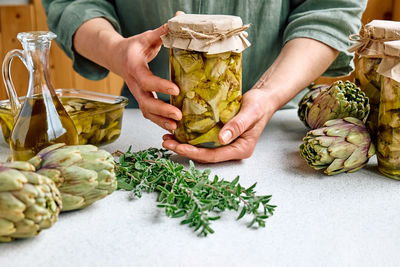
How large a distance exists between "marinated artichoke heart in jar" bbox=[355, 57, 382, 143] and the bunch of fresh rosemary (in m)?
0.29

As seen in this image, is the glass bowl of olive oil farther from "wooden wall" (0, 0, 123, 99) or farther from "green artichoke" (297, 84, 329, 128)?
"wooden wall" (0, 0, 123, 99)

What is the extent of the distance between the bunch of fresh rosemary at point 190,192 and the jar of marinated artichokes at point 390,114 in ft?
0.71

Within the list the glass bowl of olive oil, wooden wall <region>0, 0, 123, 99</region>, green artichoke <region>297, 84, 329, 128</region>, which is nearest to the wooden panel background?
wooden wall <region>0, 0, 123, 99</region>

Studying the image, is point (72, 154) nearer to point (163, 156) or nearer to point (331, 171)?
point (163, 156)

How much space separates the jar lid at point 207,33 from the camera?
2.15ft

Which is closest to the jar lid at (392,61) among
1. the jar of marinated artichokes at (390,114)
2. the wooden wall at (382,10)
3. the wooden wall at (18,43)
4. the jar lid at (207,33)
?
the jar of marinated artichokes at (390,114)

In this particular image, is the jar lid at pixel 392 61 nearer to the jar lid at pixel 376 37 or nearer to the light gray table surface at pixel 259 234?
the jar lid at pixel 376 37

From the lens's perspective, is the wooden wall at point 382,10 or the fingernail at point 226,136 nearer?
the fingernail at point 226,136

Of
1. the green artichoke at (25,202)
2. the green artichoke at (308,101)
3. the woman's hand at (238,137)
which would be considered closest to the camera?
the green artichoke at (25,202)

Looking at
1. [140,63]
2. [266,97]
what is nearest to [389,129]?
[266,97]

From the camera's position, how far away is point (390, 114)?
26.8 inches

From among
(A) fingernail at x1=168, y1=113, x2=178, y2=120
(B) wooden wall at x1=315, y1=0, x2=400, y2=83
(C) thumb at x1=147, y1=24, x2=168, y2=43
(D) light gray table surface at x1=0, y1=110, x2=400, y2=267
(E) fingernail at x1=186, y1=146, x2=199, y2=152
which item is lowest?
(D) light gray table surface at x1=0, y1=110, x2=400, y2=267

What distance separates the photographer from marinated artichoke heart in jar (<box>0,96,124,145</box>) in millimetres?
806

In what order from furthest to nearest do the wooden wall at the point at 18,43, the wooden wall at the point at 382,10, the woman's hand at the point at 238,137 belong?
1. the wooden wall at the point at 18,43
2. the wooden wall at the point at 382,10
3. the woman's hand at the point at 238,137
